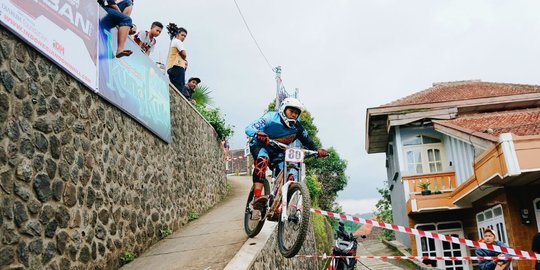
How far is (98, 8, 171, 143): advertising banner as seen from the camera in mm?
6582

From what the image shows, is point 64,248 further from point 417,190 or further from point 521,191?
point 417,190

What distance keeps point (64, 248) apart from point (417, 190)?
13816 millimetres

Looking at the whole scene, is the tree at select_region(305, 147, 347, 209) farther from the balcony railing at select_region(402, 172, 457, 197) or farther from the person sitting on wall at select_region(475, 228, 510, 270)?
the person sitting on wall at select_region(475, 228, 510, 270)

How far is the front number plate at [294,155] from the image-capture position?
5953 mm

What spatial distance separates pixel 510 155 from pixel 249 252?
6.86 meters

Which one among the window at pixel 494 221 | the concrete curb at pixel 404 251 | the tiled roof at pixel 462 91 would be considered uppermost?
the tiled roof at pixel 462 91

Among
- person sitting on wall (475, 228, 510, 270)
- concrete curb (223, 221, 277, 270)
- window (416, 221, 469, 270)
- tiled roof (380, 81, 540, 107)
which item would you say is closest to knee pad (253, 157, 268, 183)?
concrete curb (223, 221, 277, 270)

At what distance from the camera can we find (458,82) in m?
22.2

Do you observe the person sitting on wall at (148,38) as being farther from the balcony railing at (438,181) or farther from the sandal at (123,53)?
the balcony railing at (438,181)

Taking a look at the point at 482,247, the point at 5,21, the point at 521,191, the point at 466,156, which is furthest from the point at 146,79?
the point at 466,156

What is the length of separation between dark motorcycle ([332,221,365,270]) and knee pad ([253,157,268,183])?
5.79 m

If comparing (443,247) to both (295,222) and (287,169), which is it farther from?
(295,222)

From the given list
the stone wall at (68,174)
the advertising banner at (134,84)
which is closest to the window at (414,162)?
the advertising banner at (134,84)

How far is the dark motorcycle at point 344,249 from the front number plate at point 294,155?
636 cm
